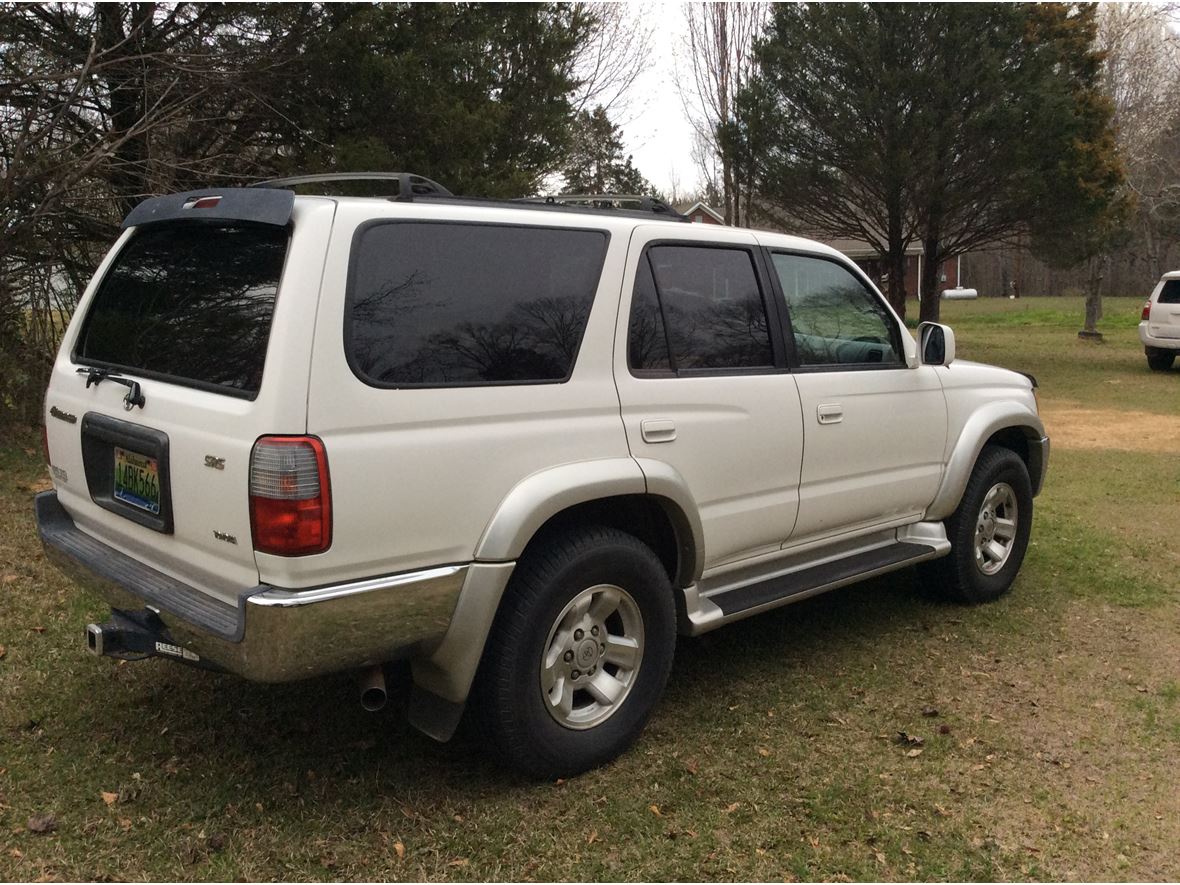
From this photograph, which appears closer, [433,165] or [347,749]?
[347,749]

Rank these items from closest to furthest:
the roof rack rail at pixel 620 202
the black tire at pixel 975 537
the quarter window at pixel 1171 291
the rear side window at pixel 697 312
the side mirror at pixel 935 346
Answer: the rear side window at pixel 697 312 → the roof rack rail at pixel 620 202 → the side mirror at pixel 935 346 → the black tire at pixel 975 537 → the quarter window at pixel 1171 291

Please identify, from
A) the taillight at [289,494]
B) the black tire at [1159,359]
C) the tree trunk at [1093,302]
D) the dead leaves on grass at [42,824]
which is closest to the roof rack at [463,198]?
the taillight at [289,494]

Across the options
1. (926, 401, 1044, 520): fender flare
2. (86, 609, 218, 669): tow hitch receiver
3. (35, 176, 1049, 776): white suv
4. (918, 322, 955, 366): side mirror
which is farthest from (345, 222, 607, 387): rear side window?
(926, 401, 1044, 520): fender flare

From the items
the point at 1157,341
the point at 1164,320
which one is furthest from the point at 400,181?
the point at 1157,341

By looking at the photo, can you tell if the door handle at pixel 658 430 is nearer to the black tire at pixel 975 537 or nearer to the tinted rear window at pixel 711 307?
the tinted rear window at pixel 711 307

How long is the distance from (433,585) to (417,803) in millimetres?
834

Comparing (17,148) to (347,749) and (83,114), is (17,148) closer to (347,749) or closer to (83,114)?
(83,114)

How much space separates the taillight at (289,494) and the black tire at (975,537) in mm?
3433

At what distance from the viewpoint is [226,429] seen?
2.68 meters

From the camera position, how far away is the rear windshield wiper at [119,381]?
3.02 metres

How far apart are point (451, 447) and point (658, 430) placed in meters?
0.85

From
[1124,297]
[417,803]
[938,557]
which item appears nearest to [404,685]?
[417,803]

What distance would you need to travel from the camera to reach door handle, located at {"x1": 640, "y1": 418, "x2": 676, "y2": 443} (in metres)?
3.37

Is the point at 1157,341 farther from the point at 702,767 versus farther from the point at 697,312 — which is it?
the point at 702,767
